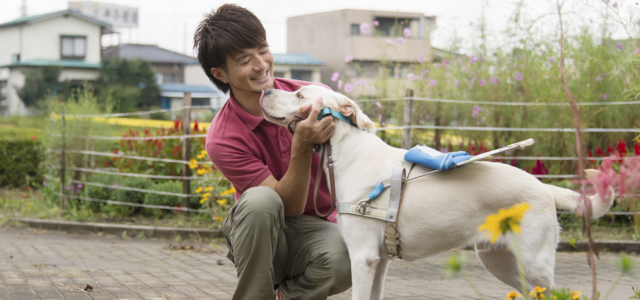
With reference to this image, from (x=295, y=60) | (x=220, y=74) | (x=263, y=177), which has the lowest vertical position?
(x=263, y=177)

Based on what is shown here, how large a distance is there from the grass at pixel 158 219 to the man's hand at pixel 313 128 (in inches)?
155

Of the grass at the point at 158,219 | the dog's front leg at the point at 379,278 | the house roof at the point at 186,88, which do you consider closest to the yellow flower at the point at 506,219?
the dog's front leg at the point at 379,278

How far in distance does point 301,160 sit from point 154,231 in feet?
15.4

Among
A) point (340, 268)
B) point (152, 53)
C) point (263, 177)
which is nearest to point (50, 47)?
point (152, 53)

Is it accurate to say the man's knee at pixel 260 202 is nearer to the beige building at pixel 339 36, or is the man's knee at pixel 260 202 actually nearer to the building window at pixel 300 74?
the beige building at pixel 339 36

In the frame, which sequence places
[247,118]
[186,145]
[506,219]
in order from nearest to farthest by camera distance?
1. [506,219]
2. [247,118]
3. [186,145]

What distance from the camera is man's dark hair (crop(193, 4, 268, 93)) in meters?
3.01

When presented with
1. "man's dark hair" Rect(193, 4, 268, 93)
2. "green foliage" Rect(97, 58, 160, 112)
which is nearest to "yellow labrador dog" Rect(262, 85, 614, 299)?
"man's dark hair" Rect(193, 4, 268, 93)

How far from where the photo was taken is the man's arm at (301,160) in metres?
2.66

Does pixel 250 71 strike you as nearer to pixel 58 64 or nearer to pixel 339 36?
pixel 58 64

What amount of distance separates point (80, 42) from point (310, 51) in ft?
64.6

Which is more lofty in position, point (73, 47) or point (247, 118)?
point (73, 47)

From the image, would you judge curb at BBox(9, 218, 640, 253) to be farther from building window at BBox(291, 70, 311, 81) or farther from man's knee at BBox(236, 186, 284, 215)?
building window at BBox(291, 70, 311, 81)

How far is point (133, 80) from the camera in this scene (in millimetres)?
37000
